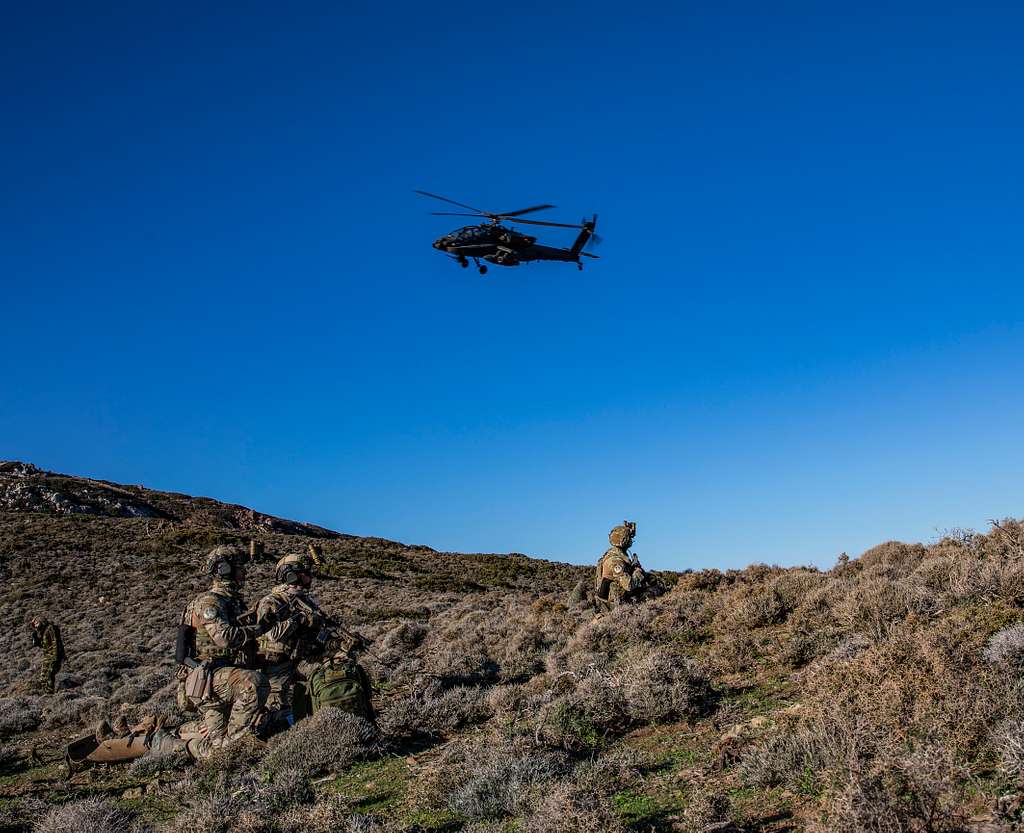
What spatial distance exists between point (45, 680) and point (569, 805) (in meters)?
14.9

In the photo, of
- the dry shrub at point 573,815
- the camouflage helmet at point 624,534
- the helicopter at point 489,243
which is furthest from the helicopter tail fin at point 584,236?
the dry shrub at point 573,815

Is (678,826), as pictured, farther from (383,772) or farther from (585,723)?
(383,772)

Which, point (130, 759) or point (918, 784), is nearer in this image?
point (918, 784)

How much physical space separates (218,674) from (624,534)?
783 centimetres

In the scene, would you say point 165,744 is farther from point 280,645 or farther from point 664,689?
point 664,689

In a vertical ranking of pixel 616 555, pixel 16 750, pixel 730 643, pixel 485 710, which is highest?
pixel 616 555

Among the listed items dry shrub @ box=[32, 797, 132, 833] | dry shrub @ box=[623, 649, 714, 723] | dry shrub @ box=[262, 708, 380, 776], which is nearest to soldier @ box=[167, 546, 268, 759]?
dry shrub @ box=[262, 708, 380, 776]

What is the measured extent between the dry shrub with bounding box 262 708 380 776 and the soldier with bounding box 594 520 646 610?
6215mm

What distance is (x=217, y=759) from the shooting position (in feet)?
25.5

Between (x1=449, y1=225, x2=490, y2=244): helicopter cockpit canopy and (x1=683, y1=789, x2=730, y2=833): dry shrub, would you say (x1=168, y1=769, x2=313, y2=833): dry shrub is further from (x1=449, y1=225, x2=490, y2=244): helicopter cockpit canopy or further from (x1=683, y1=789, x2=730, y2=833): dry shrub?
(x1=449, y1=225, x2=490, y2=244): helicopter cockpit canopy

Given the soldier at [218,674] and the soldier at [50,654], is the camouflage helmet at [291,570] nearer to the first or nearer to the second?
the soldier at [218,674]

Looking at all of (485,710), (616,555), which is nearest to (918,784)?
(485,710)

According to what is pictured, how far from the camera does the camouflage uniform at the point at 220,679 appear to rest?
8.26 metres

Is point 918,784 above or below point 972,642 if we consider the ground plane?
below
